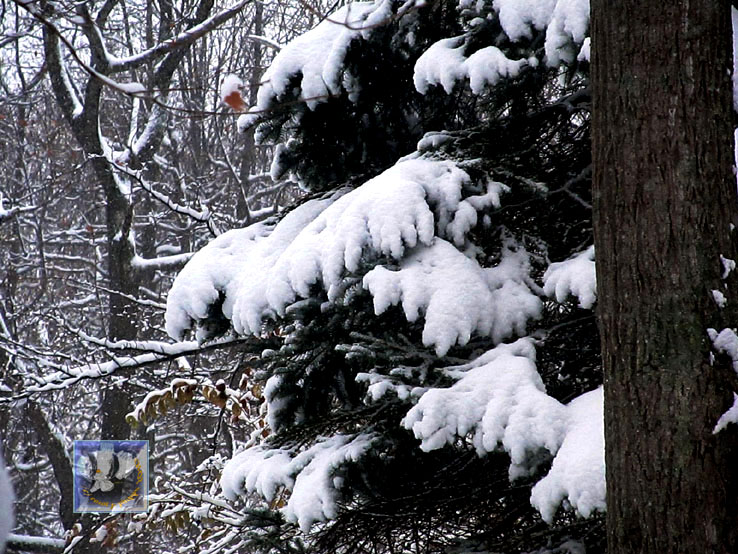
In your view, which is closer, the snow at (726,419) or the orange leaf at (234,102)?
the snow at (726,419)

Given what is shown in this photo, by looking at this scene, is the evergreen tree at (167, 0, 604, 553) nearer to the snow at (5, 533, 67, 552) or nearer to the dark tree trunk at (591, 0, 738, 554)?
the dark tree trunk at (591, 0, 738, 554)

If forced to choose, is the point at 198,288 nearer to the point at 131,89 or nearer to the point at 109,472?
the point at 131,89

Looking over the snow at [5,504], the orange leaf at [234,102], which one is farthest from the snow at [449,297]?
the snow at [5,504]

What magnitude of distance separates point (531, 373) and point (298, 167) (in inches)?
106

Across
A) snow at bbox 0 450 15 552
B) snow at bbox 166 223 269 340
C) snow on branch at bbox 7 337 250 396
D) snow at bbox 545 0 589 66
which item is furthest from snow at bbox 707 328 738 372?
snow on branch at bbox 7 337 250 396

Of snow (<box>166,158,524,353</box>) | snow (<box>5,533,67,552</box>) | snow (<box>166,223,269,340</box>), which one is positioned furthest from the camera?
snow (<box>5,533,67,552</box>)

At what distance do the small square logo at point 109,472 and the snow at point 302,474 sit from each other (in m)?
4.39

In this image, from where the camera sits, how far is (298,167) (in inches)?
209

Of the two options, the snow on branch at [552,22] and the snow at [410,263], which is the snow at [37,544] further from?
the snow on branch at [552,22]

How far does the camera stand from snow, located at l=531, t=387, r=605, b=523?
2631mm

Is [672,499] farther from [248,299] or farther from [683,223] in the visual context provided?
[248,299]

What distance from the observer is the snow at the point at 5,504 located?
503mm

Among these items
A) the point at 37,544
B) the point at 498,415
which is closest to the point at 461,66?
the point at 498,415

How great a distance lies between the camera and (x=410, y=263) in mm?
3492
